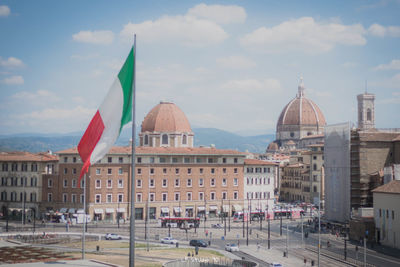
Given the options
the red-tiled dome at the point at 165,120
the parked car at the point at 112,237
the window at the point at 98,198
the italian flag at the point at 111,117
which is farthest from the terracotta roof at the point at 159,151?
the italian flag at the point at 111,117

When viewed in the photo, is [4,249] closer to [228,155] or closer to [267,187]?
[228,155]

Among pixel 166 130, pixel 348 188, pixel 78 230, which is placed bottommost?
pixel 78 230

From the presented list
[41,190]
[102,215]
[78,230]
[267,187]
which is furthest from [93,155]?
[267,187]

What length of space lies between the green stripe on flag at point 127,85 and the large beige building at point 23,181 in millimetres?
70455

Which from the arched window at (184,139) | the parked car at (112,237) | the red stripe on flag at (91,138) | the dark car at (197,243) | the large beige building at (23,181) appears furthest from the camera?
the arched window at (184,139)

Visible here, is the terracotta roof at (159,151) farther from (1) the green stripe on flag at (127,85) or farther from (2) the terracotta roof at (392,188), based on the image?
(1) the green stripe on flag at (127,85)

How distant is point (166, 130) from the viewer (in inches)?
4419

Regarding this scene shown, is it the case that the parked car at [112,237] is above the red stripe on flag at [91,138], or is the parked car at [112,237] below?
below

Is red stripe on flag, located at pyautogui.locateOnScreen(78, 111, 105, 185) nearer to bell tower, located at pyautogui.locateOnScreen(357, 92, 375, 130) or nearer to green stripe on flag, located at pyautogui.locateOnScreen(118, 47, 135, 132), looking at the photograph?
green stripe on flag, located at pyautogui.locateOnScreen(118, 47, 135, 132)

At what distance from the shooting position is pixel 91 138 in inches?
1056

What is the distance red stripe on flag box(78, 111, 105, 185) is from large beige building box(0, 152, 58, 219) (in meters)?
68.1

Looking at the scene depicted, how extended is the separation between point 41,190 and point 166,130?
30470mm

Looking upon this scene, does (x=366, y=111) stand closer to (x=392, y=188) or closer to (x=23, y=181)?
(x=392, y=188)

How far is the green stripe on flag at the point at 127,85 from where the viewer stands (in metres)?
25.3
